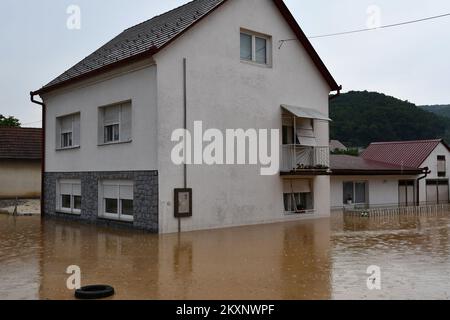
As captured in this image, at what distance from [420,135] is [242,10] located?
61884mm

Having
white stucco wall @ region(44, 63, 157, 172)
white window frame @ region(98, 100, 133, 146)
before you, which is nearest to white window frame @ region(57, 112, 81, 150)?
white stucco wall @ region(44, 63, 157, 172)

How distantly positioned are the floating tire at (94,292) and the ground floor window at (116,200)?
879cm

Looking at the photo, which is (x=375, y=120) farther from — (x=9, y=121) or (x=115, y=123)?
(x=115, y=123)

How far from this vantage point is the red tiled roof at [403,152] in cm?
3120

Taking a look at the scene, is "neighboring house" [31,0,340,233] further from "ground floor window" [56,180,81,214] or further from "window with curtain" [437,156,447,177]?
"window with curtain" [437,156,447,177]

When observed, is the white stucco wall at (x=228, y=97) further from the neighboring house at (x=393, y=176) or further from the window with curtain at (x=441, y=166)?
the window with curtain at (x=441, y=166)

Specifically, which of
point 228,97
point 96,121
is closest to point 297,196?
point 228,97

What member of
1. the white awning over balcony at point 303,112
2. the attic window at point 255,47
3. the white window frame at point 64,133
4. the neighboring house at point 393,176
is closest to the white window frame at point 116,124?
the white window frame at point 64,133

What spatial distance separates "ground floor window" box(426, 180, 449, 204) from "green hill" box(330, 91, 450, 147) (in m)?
37.7

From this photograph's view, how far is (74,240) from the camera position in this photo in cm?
1389

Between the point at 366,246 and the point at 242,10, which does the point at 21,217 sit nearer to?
the point at 242,10

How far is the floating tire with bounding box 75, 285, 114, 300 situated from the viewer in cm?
720

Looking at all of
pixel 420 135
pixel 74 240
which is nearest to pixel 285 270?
pixel 74 240
